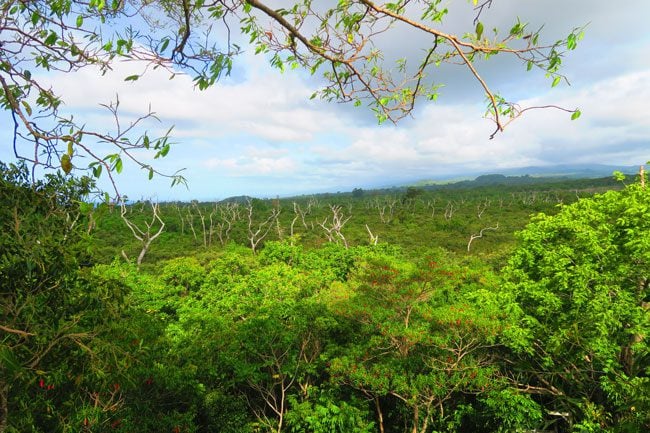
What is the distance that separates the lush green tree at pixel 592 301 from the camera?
10.6 metres

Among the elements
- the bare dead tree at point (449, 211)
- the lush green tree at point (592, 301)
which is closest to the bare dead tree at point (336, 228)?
the lush green tree at point (592, 301)

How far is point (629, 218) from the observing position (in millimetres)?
11930

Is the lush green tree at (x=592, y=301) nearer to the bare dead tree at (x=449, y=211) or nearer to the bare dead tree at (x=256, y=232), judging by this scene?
the bare dead tree at (x=256, y=232)

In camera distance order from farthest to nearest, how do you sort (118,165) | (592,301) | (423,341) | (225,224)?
(225,224) → (423,341) → (592,301) → (118,165)

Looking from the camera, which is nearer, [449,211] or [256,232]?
[256,232]

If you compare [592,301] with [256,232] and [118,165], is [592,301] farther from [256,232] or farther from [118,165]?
[256,232]

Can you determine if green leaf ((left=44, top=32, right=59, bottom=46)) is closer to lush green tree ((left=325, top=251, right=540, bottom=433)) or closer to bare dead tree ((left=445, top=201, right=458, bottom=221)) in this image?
lush green tree ((left=325, top=251, right=540, bottom=433))

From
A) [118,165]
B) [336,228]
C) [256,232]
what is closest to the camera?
[118,165]

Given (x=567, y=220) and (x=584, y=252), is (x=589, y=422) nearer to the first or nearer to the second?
(x=584, y=252)

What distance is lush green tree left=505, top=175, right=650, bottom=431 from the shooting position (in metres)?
10.6

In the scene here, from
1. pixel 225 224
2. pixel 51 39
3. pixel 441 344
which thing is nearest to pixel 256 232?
pixel 225 224

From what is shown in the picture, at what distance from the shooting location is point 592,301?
10.6 metres

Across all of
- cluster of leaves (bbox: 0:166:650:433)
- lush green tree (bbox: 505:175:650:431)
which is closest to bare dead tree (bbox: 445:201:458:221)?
lush green tree (bbox: 505:175:650:431)

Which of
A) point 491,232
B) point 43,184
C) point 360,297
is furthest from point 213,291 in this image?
point 491,232
